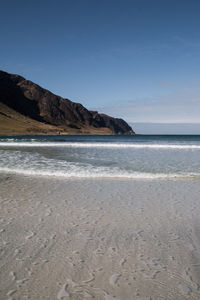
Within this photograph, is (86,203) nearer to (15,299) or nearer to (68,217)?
(68,217)

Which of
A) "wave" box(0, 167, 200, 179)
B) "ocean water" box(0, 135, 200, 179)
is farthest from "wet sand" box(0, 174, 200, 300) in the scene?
"ocean water" box(0, 135, 200, 179)

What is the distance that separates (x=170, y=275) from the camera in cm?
336

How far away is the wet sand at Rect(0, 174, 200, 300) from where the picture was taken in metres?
3.05

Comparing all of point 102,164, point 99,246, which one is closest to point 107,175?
point 102,164

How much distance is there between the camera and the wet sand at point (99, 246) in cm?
305

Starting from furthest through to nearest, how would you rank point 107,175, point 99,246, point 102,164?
point 102,164 → point 107,175 → point 99,246

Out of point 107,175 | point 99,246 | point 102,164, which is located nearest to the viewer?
point 99,246

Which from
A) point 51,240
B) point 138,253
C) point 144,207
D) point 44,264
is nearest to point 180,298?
point 138,253

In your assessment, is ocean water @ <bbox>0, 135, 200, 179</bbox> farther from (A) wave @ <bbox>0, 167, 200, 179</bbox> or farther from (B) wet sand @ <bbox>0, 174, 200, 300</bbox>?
(B) wet sand @ <bbox>0, 174, 200, 300</bbox>

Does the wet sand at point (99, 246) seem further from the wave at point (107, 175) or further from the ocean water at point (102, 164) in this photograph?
the ocean water at point (102, 164)

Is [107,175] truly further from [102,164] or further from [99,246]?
[99,246]

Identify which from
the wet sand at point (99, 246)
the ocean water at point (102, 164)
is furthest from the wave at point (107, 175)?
the wet sand at point (99, 246)

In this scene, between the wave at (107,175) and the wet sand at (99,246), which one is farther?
the wave at (107,175)

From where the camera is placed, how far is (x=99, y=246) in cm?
425
